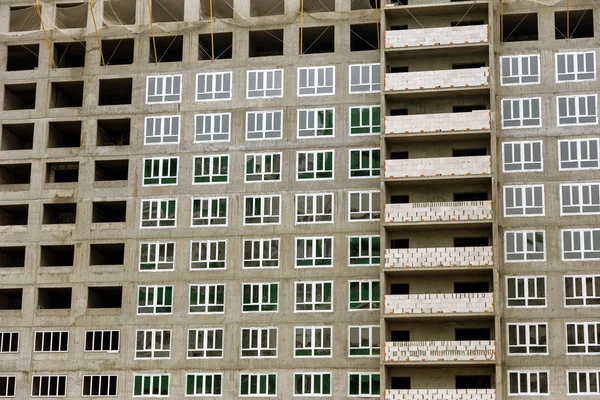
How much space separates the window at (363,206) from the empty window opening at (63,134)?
22011mm

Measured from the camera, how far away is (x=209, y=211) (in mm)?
79375

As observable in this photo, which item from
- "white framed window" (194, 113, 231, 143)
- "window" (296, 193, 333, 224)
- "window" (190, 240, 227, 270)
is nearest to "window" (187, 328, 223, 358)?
"window" (190, 240, 227, 270)

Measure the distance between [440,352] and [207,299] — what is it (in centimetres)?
1692

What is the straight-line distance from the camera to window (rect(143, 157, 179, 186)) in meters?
80.4

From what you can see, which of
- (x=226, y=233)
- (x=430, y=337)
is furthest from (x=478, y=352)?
(x=226, y=233)

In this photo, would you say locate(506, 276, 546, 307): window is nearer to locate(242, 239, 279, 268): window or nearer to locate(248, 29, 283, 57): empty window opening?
locate(242, 239, 279, 268): window

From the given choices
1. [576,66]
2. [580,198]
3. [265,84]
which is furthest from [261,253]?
[576,66]

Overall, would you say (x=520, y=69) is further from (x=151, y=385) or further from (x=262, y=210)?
(x=151, y=385)

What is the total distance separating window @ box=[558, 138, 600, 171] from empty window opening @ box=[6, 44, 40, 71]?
4079cm

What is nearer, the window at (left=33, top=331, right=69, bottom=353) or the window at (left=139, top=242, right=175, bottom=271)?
the window at (left=33, top=331, right=69, bottom=353)

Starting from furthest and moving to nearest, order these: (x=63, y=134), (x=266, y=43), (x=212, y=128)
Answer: (x=63, y=134), (x=266, y=43), (x=212, y=128)

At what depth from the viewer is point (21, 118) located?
83875 mm

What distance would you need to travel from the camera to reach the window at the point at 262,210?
257 ft

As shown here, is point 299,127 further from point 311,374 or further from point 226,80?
point 311,374
